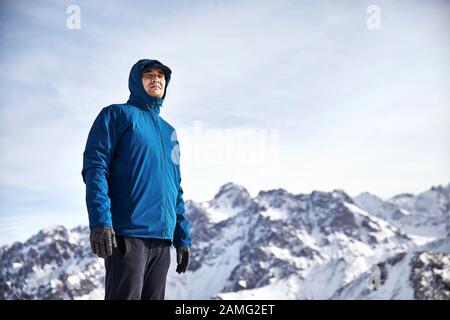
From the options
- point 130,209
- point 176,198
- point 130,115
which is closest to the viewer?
point 130,209

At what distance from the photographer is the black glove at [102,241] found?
16.6 ft

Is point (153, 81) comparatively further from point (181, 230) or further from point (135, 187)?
point (181, 230)

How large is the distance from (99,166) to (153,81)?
1.30m

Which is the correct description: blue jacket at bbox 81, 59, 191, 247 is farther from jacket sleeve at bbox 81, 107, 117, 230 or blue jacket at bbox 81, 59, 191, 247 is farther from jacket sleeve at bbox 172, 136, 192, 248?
jacket sleeve at bbox 172, 136, 192, 248

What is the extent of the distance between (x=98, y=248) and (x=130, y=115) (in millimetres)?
1662

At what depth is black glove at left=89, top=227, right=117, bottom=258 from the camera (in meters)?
5.05

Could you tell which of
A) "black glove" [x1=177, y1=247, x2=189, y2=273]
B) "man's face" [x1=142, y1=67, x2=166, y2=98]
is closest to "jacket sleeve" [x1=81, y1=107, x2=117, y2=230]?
"man's face" [x1=142, y1=67, x2=166, y2=98]

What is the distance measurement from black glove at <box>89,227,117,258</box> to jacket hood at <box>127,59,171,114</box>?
1.81 metres

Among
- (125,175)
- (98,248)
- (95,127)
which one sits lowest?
(98,248)

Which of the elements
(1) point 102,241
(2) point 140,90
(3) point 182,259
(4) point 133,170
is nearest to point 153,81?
(2) point 140,90

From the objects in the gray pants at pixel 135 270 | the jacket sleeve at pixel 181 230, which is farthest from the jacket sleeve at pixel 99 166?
the jacket sleeve at pixel 181 230
